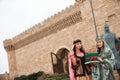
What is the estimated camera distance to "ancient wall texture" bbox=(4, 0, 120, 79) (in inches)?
611

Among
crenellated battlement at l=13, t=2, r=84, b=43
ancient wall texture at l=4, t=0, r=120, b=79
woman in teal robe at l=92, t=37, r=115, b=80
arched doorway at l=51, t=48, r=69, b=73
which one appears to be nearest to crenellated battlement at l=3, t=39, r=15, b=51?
ancient wall texture at l=4, t=0, r=120, b=79

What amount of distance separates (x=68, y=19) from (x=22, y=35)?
7588mm

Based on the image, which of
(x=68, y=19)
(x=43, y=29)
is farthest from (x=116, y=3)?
(x=43, y=29)

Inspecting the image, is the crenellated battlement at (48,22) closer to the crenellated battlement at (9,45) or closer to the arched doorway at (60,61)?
the crenellated battlement at (9,45)

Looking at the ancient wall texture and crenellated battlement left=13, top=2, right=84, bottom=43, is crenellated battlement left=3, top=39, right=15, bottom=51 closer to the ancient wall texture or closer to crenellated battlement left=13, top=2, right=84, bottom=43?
the ancient wall texture

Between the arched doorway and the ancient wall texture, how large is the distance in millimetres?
326

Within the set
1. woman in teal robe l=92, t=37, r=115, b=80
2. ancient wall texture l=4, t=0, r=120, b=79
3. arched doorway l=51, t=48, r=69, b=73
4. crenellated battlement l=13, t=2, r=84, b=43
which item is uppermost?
crenellated battlement l=13, t=2, r=84, b=43

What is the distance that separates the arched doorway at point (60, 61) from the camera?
74.4 ft

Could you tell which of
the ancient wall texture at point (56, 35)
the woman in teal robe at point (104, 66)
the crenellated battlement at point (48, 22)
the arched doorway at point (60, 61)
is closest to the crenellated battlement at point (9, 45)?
the ancient wall texture at point (56, 35)

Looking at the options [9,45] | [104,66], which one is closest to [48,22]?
[9,45]

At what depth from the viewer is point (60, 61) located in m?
22.9

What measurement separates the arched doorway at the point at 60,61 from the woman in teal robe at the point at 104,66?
16.1m

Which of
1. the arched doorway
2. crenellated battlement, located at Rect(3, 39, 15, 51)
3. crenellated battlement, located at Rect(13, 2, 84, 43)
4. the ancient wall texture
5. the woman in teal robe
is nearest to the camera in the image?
the woman in teal robe

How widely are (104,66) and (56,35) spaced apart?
1650cm
